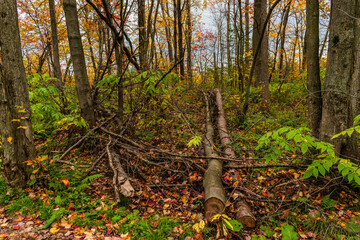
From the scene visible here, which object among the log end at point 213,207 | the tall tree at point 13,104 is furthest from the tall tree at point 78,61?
the log end at point 213,207

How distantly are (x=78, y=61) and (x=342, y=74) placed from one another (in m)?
5.22

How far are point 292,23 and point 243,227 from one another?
19119 mm

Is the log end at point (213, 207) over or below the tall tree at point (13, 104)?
below

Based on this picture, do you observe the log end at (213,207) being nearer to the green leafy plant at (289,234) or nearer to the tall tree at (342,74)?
the green leafy plant at (289,234)

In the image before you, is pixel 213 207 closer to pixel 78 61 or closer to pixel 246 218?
pixel 246 218

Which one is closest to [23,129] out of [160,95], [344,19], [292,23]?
[160,95]

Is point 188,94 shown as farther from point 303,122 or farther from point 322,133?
point 322,133

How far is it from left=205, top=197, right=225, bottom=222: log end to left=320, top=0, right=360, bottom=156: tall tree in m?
2.12

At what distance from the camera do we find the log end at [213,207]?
2.59 m

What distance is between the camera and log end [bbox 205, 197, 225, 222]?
2591 millimetres

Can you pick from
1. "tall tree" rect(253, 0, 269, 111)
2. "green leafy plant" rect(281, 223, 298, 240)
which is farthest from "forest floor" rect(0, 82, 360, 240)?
"tall tree" rect(253, 0, 269, 111)

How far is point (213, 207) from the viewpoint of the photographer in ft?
8.70

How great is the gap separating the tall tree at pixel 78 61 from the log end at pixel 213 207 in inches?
135

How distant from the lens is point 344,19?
9.48 feet
